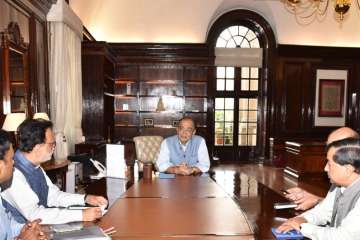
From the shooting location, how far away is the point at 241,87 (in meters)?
8.80

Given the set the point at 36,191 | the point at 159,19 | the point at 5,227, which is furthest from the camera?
the point at 159,19

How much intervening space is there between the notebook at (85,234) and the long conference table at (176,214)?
0.08 m

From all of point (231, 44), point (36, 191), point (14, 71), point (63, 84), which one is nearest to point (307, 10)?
point (231, 44)

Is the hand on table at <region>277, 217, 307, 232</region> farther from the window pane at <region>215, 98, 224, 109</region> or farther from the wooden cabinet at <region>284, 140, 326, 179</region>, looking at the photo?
the window pane at <region>215, 98, 224, 109</region>

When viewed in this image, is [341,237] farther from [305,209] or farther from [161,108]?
[161,108]

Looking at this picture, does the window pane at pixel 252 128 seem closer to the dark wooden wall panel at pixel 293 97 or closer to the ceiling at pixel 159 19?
the dark wooden wall panel at pixel 293 97

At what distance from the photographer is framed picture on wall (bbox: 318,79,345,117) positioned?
8750mm

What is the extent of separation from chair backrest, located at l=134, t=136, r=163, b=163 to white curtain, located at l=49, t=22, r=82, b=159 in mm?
1117

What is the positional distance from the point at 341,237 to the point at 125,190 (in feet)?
5.17

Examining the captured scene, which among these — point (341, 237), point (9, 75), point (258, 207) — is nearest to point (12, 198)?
point (258, 207)

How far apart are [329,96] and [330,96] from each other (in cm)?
3

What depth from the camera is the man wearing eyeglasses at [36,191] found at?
1933 mm

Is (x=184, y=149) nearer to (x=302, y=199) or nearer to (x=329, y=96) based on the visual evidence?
(x=302, y=199)

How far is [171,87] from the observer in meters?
8.30
